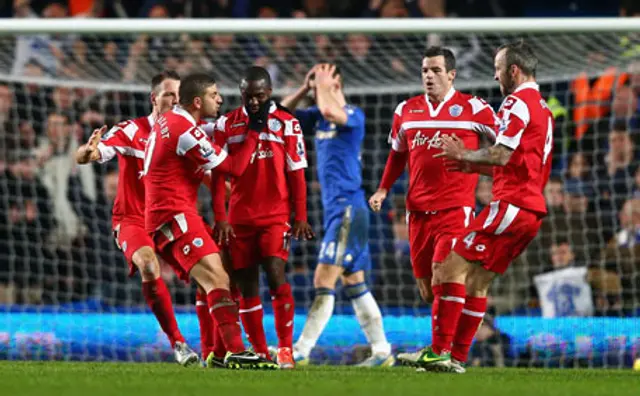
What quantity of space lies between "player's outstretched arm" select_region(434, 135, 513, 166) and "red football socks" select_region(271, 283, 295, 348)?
1.60m

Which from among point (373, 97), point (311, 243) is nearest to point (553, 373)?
point (311, 243)

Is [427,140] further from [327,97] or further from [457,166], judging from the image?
[327,97]

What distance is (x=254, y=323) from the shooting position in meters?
8.12

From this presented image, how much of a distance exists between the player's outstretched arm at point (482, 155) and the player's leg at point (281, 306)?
153 centimetres

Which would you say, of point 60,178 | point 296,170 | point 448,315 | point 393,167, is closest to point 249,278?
point 296,170

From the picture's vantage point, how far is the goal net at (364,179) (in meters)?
10.4

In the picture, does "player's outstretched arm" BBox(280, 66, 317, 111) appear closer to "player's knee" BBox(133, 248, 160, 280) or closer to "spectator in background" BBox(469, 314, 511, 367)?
"player's knee" BBox(133, 248, 160, 280)

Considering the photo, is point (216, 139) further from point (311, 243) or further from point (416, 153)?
point (311, 243)

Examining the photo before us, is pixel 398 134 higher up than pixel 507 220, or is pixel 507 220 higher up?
pixel 398 134

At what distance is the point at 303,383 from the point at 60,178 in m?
6.37

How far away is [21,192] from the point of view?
1238 cm

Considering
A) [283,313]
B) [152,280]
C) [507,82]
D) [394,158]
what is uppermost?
[507,82]

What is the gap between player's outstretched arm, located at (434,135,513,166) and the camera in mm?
7047

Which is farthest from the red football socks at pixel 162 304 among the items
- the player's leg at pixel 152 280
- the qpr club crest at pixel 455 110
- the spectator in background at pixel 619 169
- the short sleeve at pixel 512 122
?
the spectator in background at pixel 619 169
